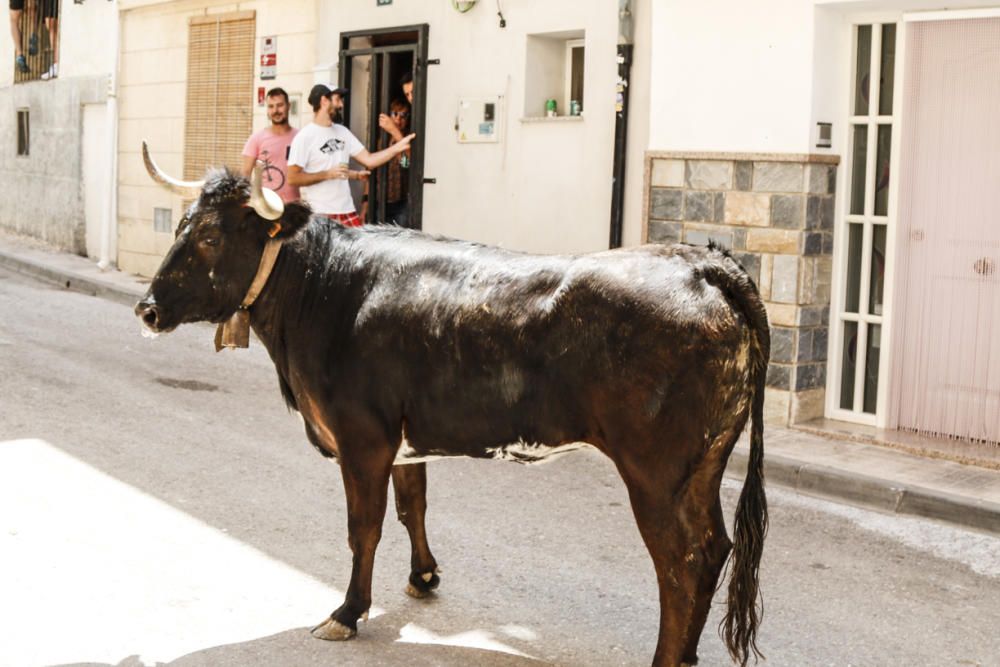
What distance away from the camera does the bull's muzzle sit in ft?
16.9

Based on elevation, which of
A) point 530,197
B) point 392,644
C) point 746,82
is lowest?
point 392,644

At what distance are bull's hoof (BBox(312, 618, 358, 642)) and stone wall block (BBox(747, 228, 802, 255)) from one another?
16.5 feet

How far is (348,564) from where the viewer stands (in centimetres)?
601

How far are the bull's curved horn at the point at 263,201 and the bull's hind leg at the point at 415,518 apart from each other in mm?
1144

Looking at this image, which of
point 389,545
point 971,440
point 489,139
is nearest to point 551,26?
point 489,139

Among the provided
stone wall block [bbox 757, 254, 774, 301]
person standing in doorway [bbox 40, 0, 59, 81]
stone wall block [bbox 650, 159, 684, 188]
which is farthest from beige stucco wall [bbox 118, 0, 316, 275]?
stone wall block [bbox 757, 254, 774, 301]

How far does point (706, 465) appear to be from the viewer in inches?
A: 176

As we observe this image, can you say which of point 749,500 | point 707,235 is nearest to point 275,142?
point 707,235

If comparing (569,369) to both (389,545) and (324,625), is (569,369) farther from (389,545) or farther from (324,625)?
(389,545)

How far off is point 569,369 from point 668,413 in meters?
0.37

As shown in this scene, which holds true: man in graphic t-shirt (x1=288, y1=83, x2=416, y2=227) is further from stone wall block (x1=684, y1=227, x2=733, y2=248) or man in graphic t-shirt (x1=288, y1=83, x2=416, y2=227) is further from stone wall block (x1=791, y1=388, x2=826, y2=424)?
stone wall block (x1=791, y1=388, x2=826, y2=424)

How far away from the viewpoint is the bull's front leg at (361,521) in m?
5.01

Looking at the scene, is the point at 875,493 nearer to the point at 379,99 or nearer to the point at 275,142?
the point at 275,142

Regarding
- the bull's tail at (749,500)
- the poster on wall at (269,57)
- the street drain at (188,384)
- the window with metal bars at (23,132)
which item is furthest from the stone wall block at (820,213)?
the window with metal bars at (23,132)
